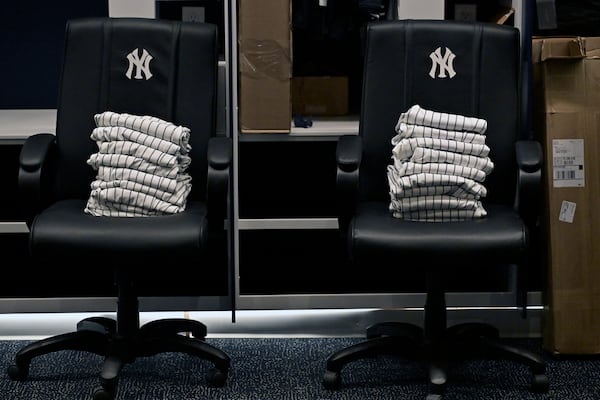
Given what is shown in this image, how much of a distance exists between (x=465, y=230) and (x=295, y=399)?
0.65 meters

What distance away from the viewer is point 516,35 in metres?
2.83

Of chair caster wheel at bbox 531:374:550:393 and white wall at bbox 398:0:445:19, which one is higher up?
white wall at bbox 398:0:445:19

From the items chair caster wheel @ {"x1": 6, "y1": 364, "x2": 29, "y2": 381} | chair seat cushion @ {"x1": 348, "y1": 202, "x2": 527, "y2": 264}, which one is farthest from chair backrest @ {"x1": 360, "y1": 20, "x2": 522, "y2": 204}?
chair caster wheel @ {"x1": 6, "y1": 364, "x2": 29, "y2": 381}

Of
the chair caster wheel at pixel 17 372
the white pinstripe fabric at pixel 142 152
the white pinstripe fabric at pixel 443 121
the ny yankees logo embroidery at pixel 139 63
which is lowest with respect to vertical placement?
the chair caster wheel at pixel 17 372

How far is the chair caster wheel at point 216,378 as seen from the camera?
273cm

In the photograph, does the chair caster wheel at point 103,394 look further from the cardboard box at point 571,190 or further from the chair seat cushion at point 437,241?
the cardboard box at point 571,190

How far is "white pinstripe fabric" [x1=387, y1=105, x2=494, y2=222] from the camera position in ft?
8.66

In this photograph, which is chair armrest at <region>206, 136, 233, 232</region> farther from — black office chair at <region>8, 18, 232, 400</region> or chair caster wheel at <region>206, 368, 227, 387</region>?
chair caster wheel at <region>206, 368, 227, 387</region>

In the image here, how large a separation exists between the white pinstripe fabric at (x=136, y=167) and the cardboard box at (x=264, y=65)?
0.32m

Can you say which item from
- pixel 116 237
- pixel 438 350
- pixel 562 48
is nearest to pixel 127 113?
pixel 116 237

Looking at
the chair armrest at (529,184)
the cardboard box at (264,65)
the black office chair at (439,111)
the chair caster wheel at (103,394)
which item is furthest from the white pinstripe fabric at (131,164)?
the chair armrest at (529,184)

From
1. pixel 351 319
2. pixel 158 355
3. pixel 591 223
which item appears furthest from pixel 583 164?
pixel 158 355

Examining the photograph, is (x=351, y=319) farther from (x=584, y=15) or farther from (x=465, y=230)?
(x=584, y=15)

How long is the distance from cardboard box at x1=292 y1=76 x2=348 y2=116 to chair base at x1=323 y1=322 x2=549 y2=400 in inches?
32.4
